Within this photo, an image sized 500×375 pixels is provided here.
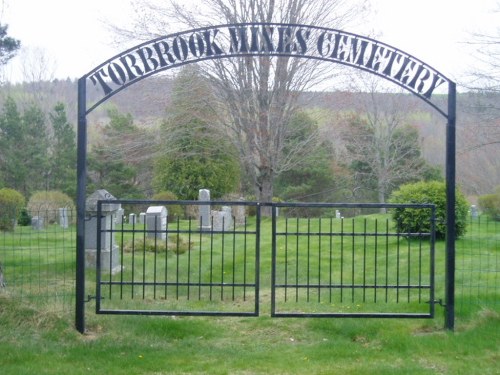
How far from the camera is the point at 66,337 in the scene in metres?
6.91

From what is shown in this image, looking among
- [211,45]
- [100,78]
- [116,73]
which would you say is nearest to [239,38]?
[211,45]

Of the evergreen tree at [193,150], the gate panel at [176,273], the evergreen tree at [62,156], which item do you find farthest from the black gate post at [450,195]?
the evergreen tree at [62,156]

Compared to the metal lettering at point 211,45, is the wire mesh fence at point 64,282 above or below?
below

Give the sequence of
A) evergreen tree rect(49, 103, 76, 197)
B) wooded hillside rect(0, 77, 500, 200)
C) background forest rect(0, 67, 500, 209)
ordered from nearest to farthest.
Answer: wooded hillside rect(0, 77, 500, 200) → background forest rect(0, 67, 500, 209) → evergreen tree rect(49, 103, 76, 197)

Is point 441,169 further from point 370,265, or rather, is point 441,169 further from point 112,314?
point 112,314

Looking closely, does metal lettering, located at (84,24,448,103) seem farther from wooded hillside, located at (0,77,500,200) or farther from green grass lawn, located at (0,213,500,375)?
wooded hillside, located at (0,77,500,200)

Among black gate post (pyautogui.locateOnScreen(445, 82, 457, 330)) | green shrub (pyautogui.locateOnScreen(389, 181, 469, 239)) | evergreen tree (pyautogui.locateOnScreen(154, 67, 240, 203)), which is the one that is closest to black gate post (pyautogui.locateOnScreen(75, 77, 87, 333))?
black gate post (pyautogui.locateOnScreen(445, 82, 457, 330))

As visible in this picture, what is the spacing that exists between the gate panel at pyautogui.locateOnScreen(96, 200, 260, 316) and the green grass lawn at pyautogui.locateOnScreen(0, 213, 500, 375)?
27cm

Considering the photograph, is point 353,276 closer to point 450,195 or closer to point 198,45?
point 450,195

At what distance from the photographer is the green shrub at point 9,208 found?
44.0ft

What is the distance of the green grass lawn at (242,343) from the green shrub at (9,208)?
5470 millimetres

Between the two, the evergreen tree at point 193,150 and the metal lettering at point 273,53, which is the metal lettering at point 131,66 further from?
the evergreen tree at point 193,150

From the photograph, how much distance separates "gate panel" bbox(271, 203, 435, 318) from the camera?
7043 millimetres

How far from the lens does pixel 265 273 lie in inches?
445
